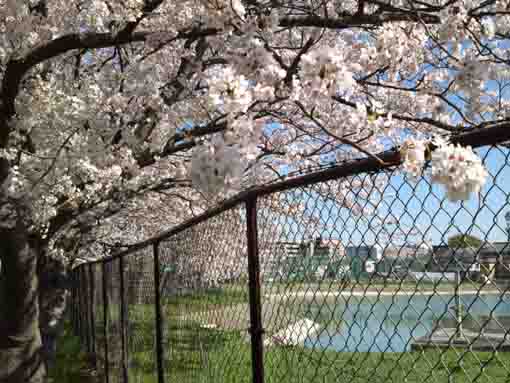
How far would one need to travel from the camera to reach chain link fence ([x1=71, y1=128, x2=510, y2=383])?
134cm

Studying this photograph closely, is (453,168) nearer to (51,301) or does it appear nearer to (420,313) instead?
(420,313)

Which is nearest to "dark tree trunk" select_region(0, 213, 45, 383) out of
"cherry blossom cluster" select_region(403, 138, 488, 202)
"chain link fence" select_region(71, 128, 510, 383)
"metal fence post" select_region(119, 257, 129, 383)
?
"metal fence post" select_region(119, 257, 129, 383)

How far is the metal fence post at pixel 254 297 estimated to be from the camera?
7.41 feet

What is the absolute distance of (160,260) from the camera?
443cm

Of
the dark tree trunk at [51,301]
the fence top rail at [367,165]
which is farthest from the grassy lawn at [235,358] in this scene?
the dark tree trunk at [51,301]

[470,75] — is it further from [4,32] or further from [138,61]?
[4,32]

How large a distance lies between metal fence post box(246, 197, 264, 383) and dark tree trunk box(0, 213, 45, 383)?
16.3ft

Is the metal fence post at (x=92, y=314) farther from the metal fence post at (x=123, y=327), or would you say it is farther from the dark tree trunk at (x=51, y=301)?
the metal fence post at (x=123, y=327)

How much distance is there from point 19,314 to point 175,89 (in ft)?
11.5

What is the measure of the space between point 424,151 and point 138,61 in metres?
5.88

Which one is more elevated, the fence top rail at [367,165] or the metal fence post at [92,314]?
the fence top rail at [367,165]

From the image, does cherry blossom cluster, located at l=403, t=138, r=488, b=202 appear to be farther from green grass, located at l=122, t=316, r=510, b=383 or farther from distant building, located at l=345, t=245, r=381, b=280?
green grass, located at l=122, t=316, r=510, b=383

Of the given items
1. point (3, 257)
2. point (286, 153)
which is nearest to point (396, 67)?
point (286, 153)

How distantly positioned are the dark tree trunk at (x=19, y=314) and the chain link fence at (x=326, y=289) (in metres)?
2.98
